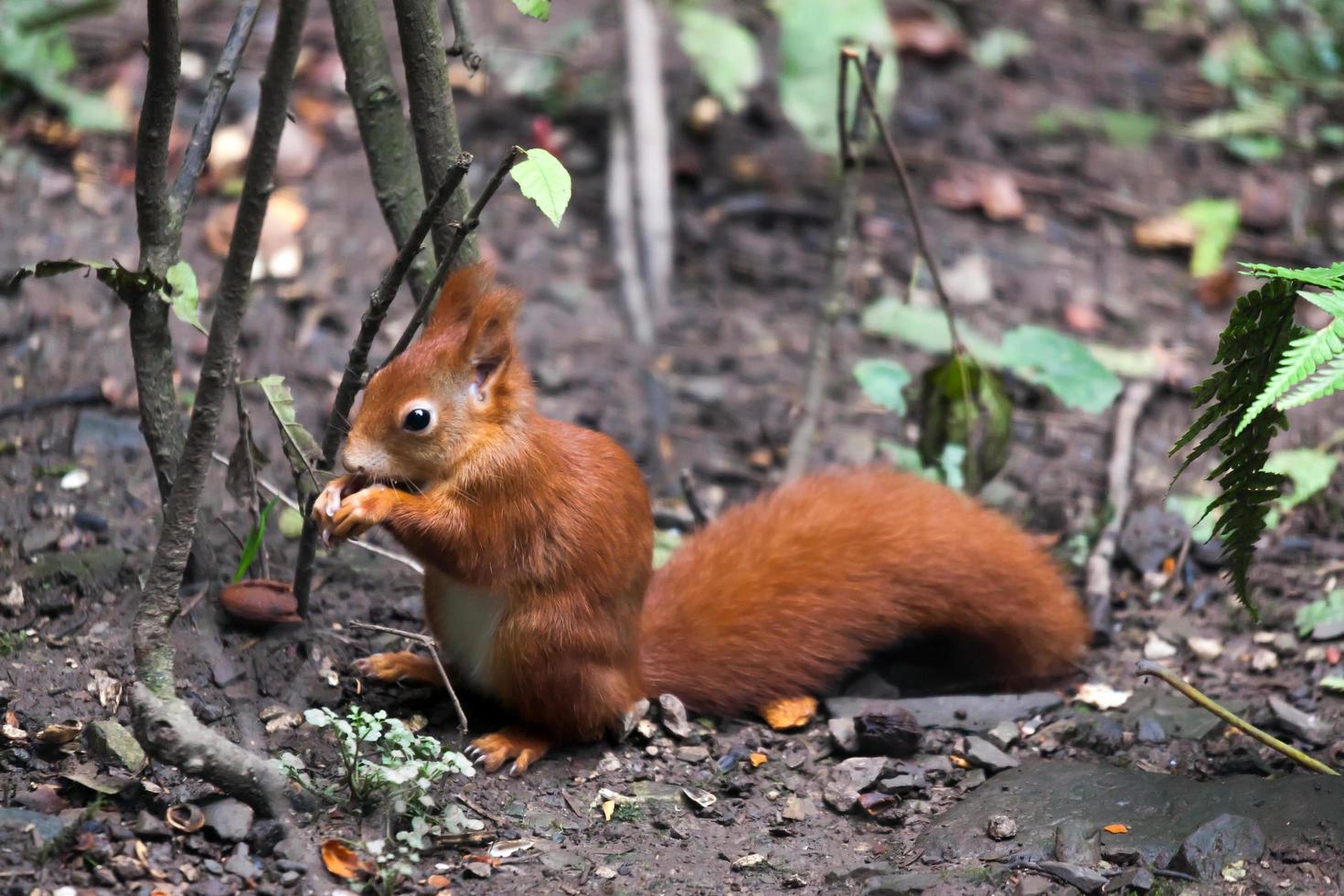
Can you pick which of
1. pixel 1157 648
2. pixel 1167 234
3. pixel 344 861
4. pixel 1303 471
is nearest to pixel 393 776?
pixel 344 861

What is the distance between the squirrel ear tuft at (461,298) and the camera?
273 centimetres

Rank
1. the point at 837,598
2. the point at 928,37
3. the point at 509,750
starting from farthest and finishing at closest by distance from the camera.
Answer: the point at 928,37, the point at 837,598, the point at 509,750

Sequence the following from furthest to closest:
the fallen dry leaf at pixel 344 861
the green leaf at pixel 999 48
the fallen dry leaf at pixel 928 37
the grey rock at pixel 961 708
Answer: the green leaf at pixel 999 48, the fallen dry leaf at pixel 928 37, the grey rock at pixel 961 708, the fallen dry leaf at pixel 344 861

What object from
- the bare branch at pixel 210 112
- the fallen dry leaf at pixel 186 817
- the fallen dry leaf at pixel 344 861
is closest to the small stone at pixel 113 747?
the fallen dry leaf at pixel 186 817

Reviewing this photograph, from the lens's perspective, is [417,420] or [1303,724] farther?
[1303,724]

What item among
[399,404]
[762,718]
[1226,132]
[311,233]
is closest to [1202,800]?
[762,718]

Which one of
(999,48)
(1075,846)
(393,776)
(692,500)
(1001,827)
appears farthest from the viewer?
(999,48)

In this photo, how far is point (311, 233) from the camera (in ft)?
15.5

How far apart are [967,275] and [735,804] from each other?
2.81 meters

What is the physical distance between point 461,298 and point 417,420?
0.87ft

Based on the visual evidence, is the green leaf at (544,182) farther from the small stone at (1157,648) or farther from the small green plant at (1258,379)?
the small stone at (1157,648)

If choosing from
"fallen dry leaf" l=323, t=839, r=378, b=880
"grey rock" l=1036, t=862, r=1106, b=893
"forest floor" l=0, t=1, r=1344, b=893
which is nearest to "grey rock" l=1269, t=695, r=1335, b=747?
"forest floor" l=0, t=1, r=1344, b=893

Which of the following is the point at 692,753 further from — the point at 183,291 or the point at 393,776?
the point at 183,291

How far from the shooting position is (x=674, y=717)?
3.02 meters
